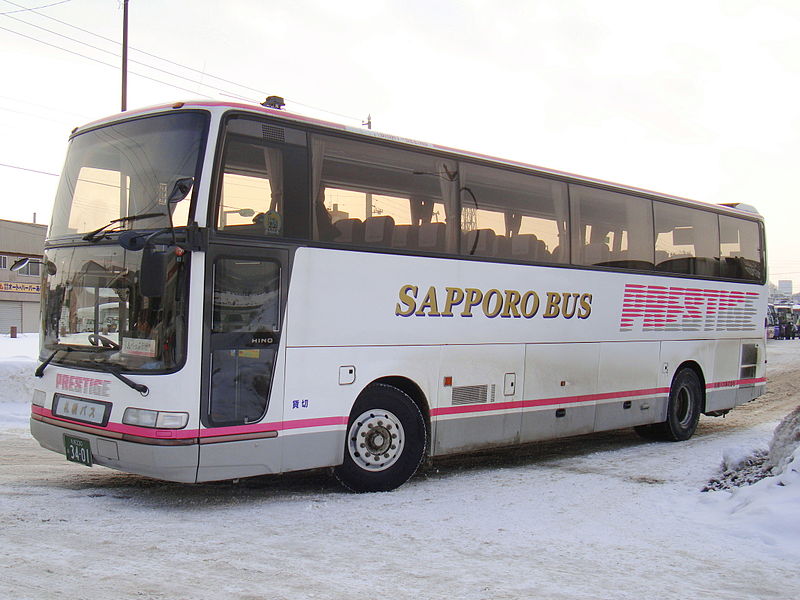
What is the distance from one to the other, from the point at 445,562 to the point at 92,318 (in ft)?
12.9

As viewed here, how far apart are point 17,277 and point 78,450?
58685 mm

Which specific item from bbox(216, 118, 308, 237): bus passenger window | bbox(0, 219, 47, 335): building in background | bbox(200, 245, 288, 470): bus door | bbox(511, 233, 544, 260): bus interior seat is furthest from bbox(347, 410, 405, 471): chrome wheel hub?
bbox(0, 219, 47, 335): building in background

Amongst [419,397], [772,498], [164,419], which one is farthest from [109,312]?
[772,498]

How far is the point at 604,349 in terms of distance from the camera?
11.6 metres

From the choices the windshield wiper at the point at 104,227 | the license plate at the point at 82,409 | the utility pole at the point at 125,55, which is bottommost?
the license plate at the point at 82,409

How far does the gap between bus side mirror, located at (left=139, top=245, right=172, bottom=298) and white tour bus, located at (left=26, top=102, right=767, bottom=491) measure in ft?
0.05

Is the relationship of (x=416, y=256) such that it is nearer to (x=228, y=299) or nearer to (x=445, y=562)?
(x=228, y=299)

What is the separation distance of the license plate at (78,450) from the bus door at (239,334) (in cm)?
116

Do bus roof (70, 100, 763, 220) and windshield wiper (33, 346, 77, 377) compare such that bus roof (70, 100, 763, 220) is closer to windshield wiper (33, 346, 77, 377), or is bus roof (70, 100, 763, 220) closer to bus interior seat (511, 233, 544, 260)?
bus interior seat (511, 233, 544, 260)

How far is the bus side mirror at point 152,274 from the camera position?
696 centimetres

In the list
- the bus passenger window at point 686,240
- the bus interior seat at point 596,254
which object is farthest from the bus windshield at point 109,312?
the bus passenger window at point 686,240

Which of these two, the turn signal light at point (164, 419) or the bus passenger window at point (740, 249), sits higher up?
the bus passenger window at point (740, 249)

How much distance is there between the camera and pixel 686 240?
1308cm

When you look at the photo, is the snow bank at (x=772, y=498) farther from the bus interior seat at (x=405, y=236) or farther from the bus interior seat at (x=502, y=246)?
the bus interior seat at (x=405, y=236)
